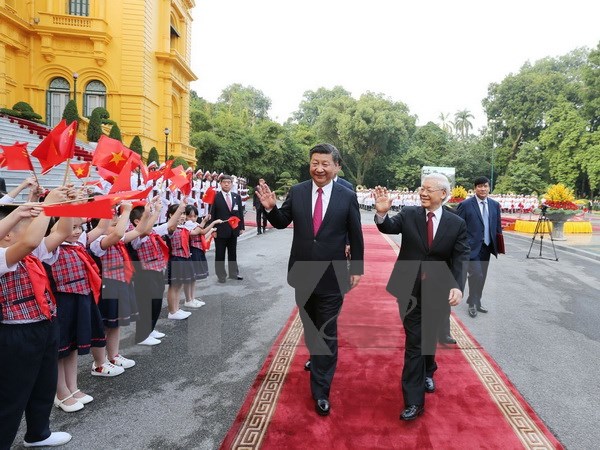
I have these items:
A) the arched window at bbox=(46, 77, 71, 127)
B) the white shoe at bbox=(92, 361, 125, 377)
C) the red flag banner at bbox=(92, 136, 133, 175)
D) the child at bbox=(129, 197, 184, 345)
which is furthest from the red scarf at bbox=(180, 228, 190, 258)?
the arched window at bbox=(46, 77, 71, 127)

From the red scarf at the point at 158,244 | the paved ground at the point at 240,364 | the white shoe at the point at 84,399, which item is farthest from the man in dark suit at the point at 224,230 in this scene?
the white shoe at the point at 84,399

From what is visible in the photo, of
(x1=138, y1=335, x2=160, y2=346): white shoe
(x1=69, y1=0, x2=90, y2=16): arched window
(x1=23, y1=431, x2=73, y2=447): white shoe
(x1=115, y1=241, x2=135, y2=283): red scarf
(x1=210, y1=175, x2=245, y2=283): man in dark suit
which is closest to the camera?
(x1=23, y1=431, x2=73, y2=447): white shoe

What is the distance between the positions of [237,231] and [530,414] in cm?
613

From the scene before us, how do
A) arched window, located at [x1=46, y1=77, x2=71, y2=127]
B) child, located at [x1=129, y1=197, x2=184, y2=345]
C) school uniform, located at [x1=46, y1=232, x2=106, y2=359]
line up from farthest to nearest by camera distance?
Answer: arched window, located at [x1=46, y1=77, x2=71, y2=127]
child, located at [x1=129, y1=197, x2=184, y2=345]
school uniform, located at [x1=46, y1=232, x2=106, y2=359]

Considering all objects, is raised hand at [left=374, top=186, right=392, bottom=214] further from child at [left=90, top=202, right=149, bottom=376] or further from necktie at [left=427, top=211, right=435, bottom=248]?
child at [left=90, top=202, right=149, bottom=376]

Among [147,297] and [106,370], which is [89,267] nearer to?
[106,370]

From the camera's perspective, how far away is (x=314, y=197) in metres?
3.78

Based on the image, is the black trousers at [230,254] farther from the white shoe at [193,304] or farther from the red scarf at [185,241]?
the red scarf at [185,241]

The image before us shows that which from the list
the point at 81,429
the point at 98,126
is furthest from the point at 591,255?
the point at 98,126

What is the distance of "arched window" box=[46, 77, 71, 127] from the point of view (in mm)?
25094

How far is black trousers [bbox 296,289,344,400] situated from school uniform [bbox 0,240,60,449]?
5.91 ft

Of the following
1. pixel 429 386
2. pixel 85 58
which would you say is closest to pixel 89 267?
pixel 429 386

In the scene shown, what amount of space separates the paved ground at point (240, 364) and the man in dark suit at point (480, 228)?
2.02 feet

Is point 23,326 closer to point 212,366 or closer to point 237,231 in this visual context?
point 212,366
